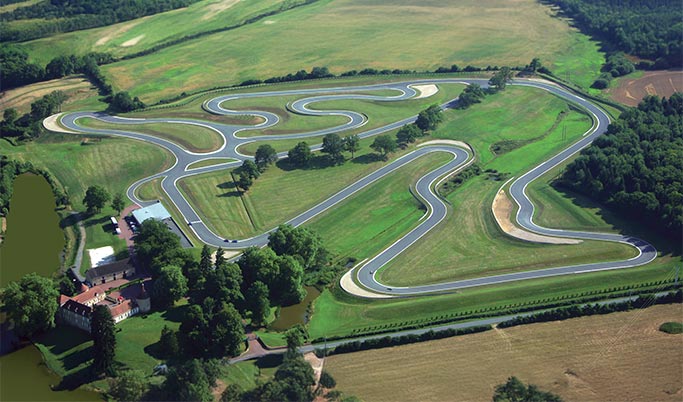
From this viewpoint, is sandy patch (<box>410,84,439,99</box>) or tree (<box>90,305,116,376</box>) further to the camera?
sandy patch (<box>410,84,439,99</box>)

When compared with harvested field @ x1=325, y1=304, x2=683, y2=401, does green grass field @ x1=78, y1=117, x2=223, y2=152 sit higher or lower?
higher

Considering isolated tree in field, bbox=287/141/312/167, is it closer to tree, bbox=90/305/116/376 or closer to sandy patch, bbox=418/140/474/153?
sandy patch, bbox=418/140/474/153

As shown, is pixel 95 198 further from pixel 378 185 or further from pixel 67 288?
pixel 378 185

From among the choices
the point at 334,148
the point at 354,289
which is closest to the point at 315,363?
the point at 354,289

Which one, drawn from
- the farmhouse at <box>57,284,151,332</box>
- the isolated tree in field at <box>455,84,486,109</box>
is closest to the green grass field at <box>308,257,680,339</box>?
the farmhouse at <box>57,284,151,332</box>

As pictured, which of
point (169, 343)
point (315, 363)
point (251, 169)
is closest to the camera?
point (169, 343)

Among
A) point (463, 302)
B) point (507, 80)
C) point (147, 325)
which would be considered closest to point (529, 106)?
point (507, 80)
